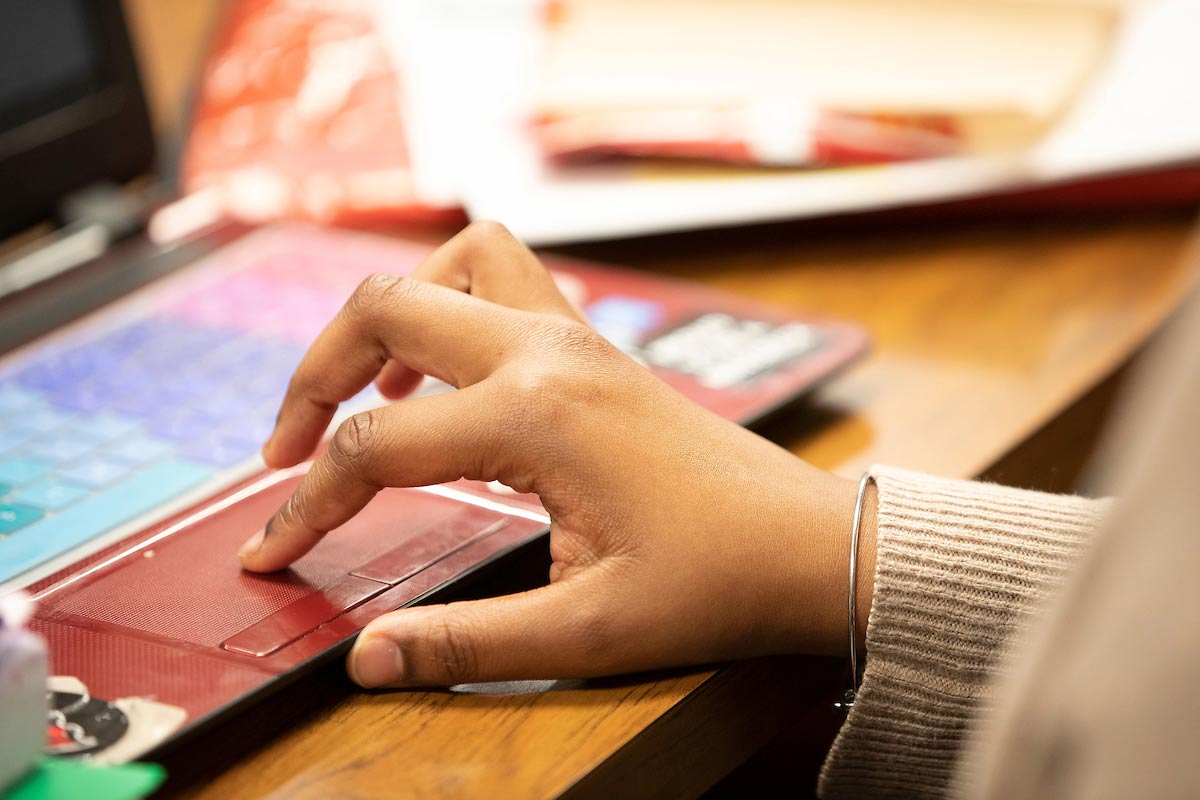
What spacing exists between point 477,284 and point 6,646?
0.26m

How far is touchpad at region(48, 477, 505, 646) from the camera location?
1.44 ft

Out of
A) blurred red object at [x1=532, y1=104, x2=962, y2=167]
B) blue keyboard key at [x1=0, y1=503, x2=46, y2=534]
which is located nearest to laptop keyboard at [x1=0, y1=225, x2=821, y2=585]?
blue keyboard key at [x1=0, y1=503, x2=46, y2=534]

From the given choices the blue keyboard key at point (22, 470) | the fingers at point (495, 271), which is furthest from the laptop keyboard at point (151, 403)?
the fingers at point (495, 271)

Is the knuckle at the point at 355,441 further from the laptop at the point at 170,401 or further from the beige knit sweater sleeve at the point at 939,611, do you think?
the beige knit sweater sleeve at the point at 939,611

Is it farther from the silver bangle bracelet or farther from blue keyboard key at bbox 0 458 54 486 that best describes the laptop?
the silver bangle bracelet

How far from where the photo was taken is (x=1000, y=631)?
48cm

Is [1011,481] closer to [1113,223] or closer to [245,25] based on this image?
[1113,223]

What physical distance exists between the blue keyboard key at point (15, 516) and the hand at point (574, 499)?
0.11 m

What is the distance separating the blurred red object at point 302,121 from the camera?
0.92 meters

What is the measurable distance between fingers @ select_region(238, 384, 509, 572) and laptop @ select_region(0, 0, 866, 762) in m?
0.02

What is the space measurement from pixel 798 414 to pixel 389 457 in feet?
0.96

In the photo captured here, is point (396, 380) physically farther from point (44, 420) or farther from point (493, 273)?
point (44, 420)

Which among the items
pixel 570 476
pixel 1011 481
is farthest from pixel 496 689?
pixel 1011 481

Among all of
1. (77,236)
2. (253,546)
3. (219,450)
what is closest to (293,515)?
(253,546)
